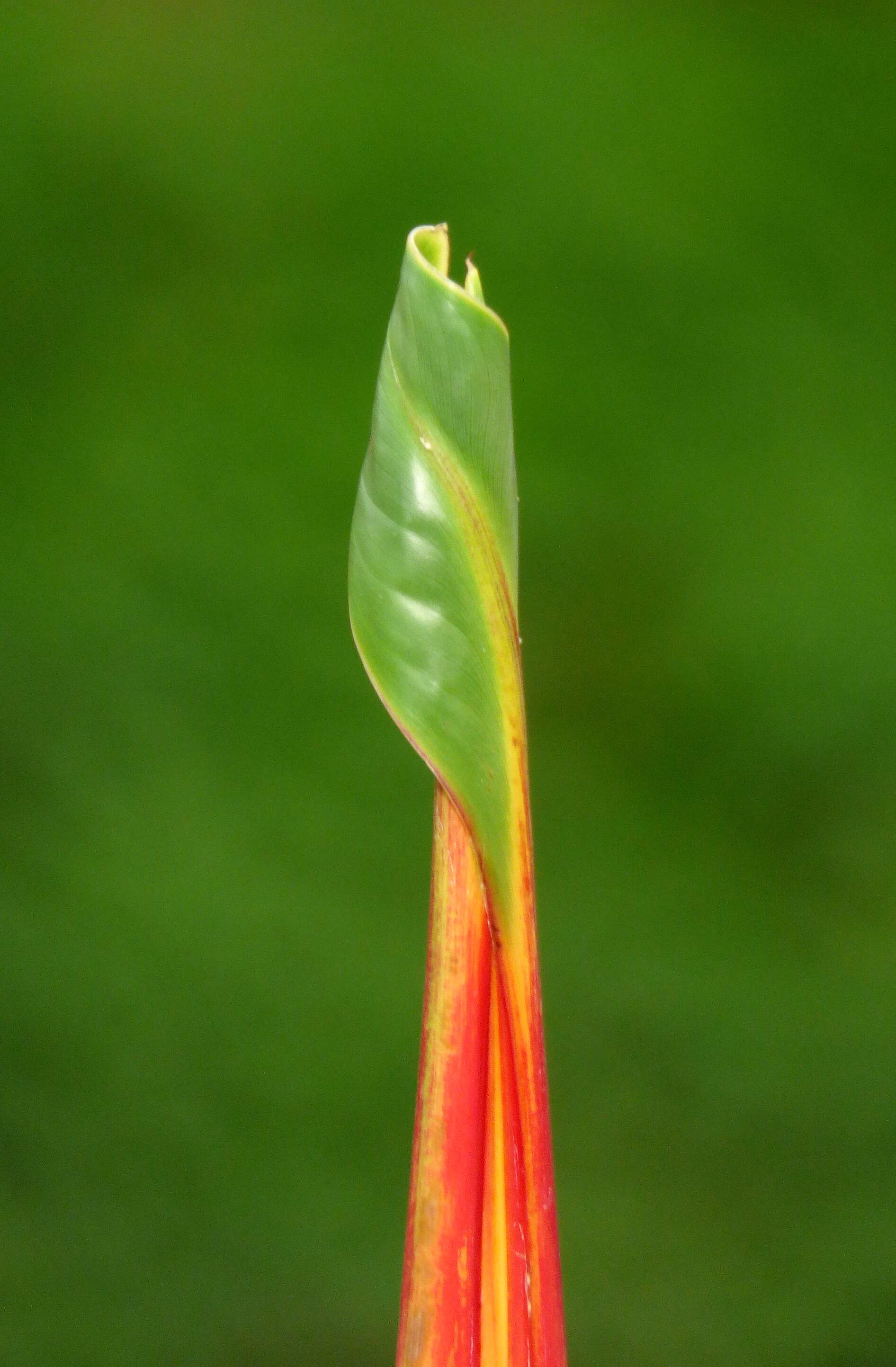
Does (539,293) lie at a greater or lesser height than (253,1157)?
greater

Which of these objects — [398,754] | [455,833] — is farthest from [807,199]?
[455,833]

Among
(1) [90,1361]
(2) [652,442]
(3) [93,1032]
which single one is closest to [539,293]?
(2) [652,442]

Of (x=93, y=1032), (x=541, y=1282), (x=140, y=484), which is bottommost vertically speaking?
(x=541, y=1282)

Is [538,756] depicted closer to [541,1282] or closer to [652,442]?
[652,442]

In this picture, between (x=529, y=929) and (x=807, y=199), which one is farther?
(x=807, y=199)

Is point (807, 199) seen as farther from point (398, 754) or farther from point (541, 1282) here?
point (541, 1282)

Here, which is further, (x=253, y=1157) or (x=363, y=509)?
(x=253, y=1157)
